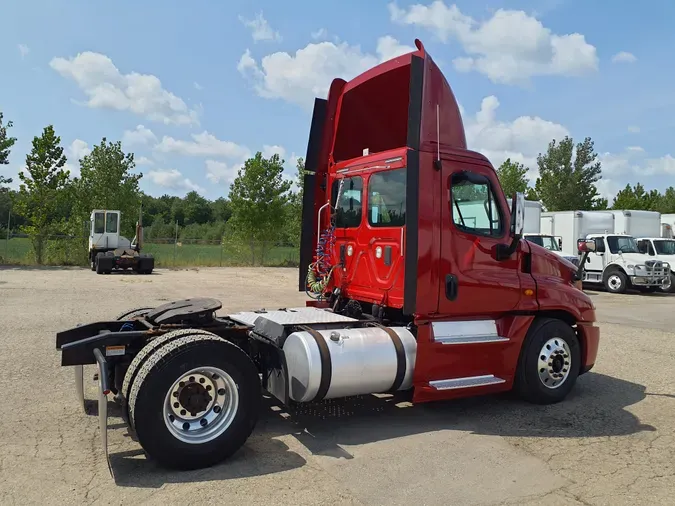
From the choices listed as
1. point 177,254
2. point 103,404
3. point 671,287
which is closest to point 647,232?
point 671,287

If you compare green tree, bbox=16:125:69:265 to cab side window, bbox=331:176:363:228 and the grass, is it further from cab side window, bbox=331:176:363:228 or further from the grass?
cab side window, bbox=331:176:363:228

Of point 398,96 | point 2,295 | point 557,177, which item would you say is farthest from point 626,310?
point 557,177

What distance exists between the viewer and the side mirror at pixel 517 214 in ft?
18.1

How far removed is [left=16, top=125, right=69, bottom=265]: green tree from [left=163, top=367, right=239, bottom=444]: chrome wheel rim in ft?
90.1

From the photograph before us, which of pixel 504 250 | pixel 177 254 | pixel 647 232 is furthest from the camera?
pixel 177 254

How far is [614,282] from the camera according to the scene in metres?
20.7

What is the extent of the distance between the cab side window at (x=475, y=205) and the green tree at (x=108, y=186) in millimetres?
28490

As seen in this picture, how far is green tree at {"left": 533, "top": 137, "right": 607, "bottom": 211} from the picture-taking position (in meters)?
37.7

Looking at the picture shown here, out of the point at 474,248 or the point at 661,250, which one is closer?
the point at 474,248

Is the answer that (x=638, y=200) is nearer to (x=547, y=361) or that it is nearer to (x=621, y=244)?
(x=621, y=244)

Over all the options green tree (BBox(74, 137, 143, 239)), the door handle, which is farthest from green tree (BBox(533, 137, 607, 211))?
the door handle

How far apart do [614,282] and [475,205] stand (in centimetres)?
1734

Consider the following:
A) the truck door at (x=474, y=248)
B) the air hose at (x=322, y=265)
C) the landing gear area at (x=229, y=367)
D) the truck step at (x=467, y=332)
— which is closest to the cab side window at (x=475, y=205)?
the truck door at (x=474, y=248)

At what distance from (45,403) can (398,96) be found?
498 cm
